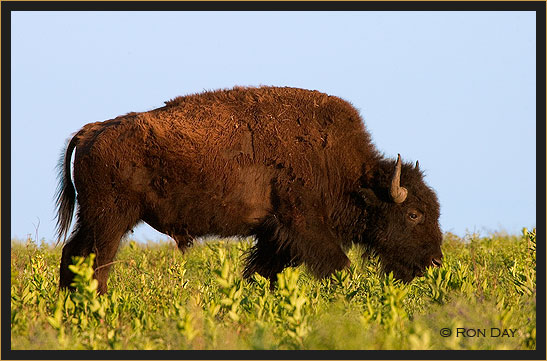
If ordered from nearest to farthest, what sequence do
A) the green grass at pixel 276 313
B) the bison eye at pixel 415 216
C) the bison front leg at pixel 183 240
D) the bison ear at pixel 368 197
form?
1. the green grass at pixel 276 313
2. the bison front leg at pixel 183 240
3. the bison ear at pixel 368 197
4. the bison eye at pixel 415 216

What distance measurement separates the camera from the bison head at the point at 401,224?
7.97 meters

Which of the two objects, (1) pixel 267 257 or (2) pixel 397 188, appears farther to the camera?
(1) pixel 267 257

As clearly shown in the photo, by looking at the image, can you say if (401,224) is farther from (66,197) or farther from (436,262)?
(66,197)

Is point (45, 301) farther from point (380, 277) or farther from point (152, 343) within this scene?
point (380, 277)

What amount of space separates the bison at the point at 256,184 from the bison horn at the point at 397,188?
11 millimetres

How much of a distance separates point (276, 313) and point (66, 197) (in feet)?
10.2

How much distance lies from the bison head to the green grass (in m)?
0.22

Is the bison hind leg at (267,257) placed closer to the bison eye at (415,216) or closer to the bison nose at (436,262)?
the bison eye at (415,216)

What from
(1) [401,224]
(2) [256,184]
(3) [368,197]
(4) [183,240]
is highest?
(2) [256,184]

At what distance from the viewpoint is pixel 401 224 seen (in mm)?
8039
